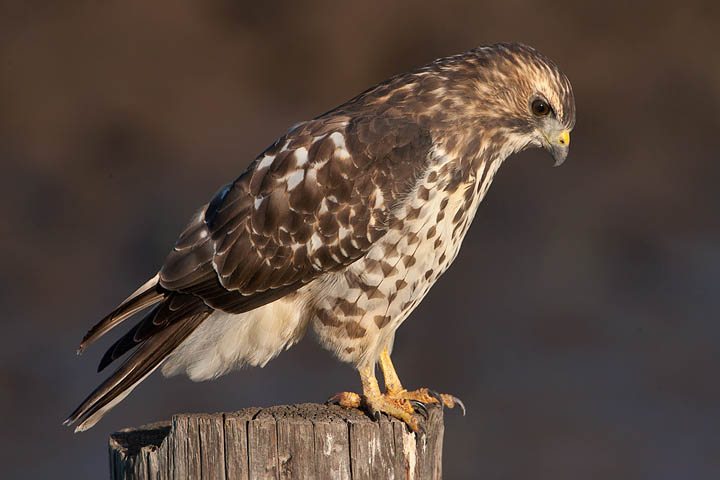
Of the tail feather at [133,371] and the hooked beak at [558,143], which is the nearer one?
the tail feather at [133,371]

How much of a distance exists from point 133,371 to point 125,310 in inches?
11.1

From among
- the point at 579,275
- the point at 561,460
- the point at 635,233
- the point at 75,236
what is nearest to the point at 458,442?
the point at 561,460

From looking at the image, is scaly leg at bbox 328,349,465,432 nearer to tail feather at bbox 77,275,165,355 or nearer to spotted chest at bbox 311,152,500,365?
spotted chest at bbox 311,152,500,365

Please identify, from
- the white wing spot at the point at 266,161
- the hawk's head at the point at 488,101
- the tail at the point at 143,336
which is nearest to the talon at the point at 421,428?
the tail at the point at 143,336

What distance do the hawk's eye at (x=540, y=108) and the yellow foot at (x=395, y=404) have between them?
1359 mm

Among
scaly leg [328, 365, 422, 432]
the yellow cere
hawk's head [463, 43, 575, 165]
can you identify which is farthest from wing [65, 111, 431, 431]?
the yellow cere

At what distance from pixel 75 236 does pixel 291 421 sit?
8.31 m

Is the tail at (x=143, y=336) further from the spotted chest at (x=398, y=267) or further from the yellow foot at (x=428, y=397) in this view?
the yellow foot at (x=428, y=397)

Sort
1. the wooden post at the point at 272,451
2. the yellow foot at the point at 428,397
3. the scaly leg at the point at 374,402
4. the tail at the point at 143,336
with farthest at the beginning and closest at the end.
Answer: the yellow foot at the point at 428,397 < the scaly leg at the point at 374,402 < the tail at the point at 143,336 < the wooden post at the point at 272,451

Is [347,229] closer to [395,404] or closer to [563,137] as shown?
[395,404]

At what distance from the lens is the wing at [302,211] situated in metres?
4.39

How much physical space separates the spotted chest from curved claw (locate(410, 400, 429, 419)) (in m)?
0.32

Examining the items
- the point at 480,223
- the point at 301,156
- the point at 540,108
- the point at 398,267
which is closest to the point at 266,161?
the point at 301,156

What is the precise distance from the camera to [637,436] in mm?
9055
